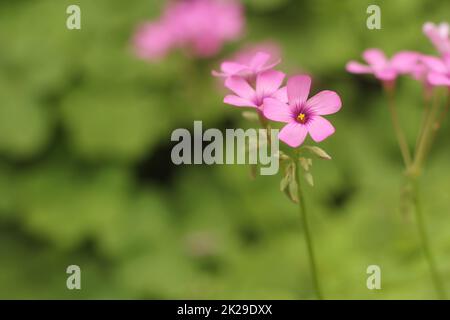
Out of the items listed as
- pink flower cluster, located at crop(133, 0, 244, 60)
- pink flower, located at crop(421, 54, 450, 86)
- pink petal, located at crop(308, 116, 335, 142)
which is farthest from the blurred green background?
pink petal, located at crop(308, 116, 335, 142)

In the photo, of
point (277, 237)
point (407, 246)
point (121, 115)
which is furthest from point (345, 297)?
point (121, 115)

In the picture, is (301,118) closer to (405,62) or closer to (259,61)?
(259,61)

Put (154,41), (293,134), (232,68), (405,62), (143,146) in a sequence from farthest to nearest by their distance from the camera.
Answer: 1. (143,146)
2. (154,41)
3. (405,62)
4. (232,68)
5. (293,134)

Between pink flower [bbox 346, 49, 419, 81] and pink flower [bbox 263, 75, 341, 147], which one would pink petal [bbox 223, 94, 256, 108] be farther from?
pink flower [bbox 346, 49, 419, 81]

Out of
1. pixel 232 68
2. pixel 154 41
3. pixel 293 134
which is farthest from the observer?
pixel 154 41

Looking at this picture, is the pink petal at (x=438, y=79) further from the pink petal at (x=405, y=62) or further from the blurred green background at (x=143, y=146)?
the blurred green background at (x=143, y=146)

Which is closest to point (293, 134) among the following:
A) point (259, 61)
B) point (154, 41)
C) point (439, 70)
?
point (259, 61)
